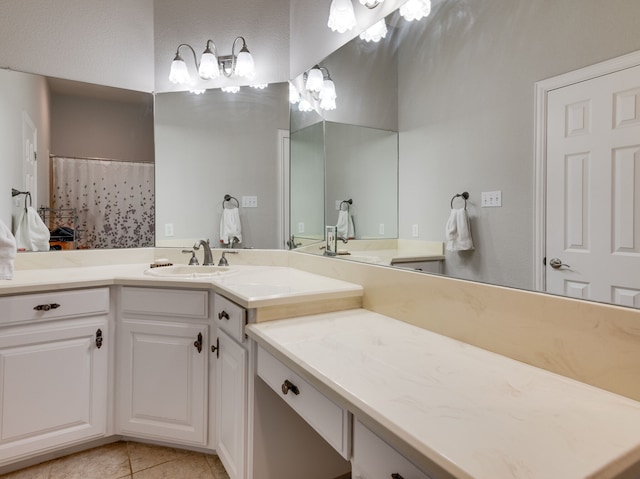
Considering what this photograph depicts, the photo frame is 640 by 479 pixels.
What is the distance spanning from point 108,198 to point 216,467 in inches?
64.8

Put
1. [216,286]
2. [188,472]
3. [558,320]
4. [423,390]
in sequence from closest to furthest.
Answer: [423,390]
[558,320]
[216,286]
[188,472]

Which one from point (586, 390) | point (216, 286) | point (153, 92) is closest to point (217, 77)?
point (153, 92)

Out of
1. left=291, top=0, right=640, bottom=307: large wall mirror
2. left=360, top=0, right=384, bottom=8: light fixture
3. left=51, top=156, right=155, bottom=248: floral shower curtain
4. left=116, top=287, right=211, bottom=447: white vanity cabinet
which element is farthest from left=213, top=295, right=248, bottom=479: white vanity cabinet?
left=360, top=0, right=384, bottom=8: light fixture

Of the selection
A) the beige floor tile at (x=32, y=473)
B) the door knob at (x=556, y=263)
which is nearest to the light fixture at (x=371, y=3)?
the door knob at (x=556, y=263)

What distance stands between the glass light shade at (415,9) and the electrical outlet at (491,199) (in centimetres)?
69

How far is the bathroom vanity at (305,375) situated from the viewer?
62 cm

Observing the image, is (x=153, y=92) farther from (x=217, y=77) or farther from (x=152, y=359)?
(x=152, y=359)

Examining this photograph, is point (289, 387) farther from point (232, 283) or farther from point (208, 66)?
point (208, 66)

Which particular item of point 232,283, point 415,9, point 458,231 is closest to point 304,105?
point 415,9

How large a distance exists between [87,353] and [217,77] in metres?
1.75

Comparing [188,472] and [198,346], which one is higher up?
[198,346]

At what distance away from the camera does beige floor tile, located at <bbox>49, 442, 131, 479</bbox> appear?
1647 millimetres

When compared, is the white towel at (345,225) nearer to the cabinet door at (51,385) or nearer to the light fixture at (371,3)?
the light fixture at (371,3)

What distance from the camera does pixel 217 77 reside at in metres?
2.35
